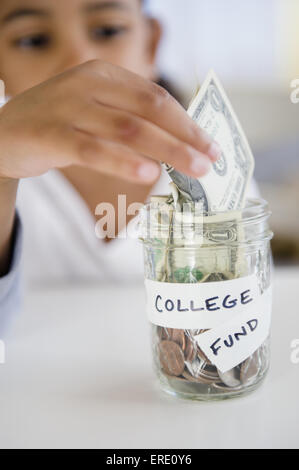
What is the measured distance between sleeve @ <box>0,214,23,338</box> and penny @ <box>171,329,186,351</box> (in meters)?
0.21

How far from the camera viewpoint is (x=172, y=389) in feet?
1.32

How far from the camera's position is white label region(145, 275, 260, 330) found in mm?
370

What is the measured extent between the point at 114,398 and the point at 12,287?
0.18 meters

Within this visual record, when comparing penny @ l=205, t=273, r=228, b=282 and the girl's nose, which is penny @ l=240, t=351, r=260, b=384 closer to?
penny @ l=205, t=273, r=228, b=282

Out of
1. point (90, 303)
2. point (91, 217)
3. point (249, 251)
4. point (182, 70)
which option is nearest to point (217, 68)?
point (182, 70)

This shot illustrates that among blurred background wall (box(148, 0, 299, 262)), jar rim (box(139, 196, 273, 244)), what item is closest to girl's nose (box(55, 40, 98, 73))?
jar rim (box(139, 196, 273, 244))

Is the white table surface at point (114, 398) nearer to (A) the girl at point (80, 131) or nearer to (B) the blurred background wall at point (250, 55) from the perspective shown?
(A) the girl at point (80, 131)

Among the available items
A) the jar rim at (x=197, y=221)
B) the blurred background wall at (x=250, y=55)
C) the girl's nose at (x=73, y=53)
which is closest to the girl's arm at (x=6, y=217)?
the jar rim at (x=197, y=221)

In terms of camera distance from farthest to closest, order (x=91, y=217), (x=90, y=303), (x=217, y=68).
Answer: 1. (x=217, y=68)
2. (x=91, y=217)
3. (x=90, y=303)

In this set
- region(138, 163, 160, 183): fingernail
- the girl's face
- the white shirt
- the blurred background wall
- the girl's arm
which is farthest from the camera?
the blurred background wall

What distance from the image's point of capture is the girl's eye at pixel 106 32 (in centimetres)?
85

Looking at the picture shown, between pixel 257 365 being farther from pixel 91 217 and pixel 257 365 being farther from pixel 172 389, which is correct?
pixel 91 217

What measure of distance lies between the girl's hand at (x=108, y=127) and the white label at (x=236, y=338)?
14cm
